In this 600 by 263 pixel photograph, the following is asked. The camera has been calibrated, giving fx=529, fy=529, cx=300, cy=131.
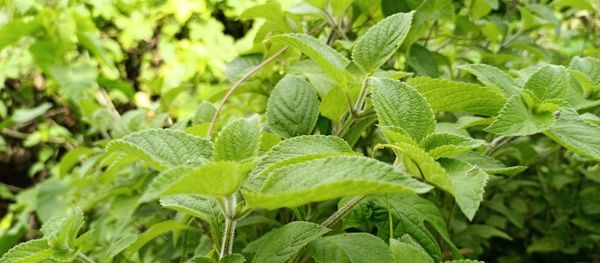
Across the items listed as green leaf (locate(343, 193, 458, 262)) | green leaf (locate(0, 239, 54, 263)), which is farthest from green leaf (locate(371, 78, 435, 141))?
green leaf (locate(0, 239, 54, 263))

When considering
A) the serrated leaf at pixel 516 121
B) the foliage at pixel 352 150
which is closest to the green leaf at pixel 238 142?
the foliage at pixel 352 150

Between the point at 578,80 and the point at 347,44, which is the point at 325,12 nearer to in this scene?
the point at 347,44

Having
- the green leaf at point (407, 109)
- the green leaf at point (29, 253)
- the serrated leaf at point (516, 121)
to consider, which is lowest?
the green leaf at point (29, 253)

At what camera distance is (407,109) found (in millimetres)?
475

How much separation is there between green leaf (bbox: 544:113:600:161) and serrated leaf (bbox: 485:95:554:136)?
2 cm

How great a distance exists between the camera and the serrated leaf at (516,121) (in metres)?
0.48

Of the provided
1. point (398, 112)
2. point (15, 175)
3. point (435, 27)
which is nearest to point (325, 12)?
point (398, 112)

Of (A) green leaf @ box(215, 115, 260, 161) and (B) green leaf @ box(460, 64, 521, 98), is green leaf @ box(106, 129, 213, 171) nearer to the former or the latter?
(A) green leaf @ box(215, 115, 260, 161)

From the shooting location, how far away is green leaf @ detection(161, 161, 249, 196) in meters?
0.33

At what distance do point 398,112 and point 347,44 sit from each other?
304 mm

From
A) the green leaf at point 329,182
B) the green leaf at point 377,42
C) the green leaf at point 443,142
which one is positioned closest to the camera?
the green leaf at point 329,182

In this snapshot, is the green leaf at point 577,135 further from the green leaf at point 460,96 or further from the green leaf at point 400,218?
the green leaf at point 400,218

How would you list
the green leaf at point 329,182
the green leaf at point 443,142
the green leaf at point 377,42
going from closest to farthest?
the green leaf at point 329,182 < the green leaf at point 443,142 < the green leaf at point 377,42

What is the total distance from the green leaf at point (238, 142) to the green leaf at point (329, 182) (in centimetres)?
3
